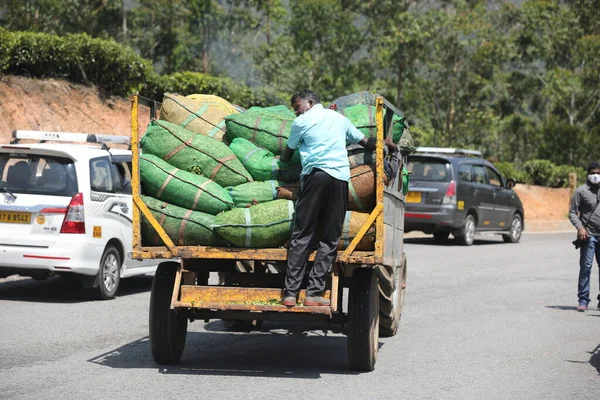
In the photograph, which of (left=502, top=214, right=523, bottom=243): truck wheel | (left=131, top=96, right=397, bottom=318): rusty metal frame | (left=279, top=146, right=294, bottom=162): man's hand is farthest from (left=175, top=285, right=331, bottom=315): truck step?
(left=502, top=214, right=523, bottom=243): truck wheel

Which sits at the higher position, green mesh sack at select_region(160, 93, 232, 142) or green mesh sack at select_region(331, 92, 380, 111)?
green mesh sack at select_region(331, 92, 380, 111)

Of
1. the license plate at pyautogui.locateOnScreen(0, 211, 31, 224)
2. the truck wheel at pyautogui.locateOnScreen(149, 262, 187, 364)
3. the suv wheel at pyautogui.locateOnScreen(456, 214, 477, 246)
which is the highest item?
the license plate at pyautogui.locateOnScreen(0, 211, 31, 224)

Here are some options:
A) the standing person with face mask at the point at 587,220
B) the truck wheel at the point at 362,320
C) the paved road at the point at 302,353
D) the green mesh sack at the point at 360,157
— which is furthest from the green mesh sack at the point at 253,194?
the standing person with face mask at the point at 587,220

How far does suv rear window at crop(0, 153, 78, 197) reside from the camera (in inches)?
479

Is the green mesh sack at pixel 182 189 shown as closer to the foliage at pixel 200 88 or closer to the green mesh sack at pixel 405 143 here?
the green mesh sack at pixel 405 143

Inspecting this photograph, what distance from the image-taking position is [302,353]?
378 inches

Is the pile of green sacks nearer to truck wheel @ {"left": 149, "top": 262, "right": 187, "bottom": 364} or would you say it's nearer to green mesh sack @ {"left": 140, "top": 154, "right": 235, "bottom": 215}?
green mesh sack @ {"left": 140, "top": 154, "right": 235, "bottom": 215}

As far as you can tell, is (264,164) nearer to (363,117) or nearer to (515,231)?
(363,117)

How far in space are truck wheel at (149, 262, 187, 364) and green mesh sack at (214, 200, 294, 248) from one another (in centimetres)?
59

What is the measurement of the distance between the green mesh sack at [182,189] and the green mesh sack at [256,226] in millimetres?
173

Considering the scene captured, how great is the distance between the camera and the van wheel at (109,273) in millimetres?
12750

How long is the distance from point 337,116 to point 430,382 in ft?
7.26

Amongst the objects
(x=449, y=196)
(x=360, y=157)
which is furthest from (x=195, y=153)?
(x=449, y=196)

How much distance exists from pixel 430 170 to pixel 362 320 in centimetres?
1523
